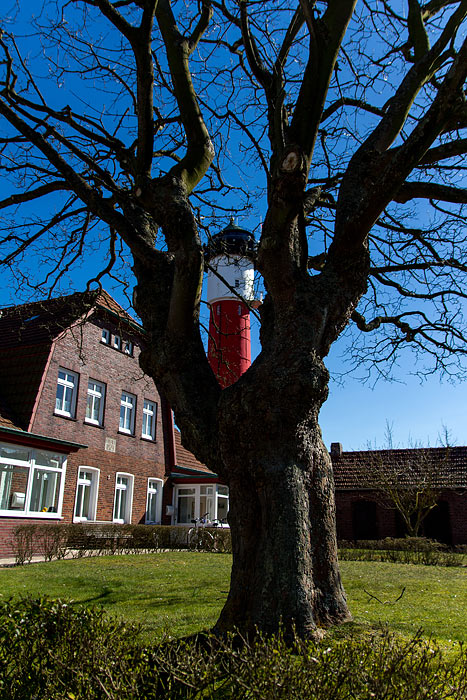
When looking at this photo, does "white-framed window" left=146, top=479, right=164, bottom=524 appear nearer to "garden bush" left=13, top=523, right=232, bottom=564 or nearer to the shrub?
"garden bush" left=13, top=523, right=232, bottom=564

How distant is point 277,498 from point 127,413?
2026 centimetres

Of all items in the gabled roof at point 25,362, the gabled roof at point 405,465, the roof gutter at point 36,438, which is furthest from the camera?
the gabled roof at point 405,465

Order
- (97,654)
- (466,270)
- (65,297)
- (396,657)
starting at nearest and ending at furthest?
(396,657), (97,654), (466,270), (65,297)

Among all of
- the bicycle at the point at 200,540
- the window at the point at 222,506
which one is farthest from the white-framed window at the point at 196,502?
the bicycle at the point at 200,540

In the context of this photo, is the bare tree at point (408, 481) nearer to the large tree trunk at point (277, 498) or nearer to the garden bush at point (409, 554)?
the garden bush at point (409, 554)

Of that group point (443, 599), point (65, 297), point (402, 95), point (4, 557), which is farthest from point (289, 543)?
point (4, 557)

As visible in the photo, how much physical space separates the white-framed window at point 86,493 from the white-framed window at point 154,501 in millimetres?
4138

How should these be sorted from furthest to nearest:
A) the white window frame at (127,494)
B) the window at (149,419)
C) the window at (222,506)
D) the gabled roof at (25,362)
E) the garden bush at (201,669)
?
1. the window at (222,506)
2. the window at (149,419)
3. the white window frame at (127,494)
4. the gabled roof at (25,362)
5. the garden bush at (201,669)

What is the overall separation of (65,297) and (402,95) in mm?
6562

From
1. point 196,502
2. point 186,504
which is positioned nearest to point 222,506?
point 186,504

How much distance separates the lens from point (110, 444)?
2194cm

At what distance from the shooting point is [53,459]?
18.6 metres

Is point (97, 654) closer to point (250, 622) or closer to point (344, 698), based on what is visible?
point (344, 698)

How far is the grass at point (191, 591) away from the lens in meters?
5.71
